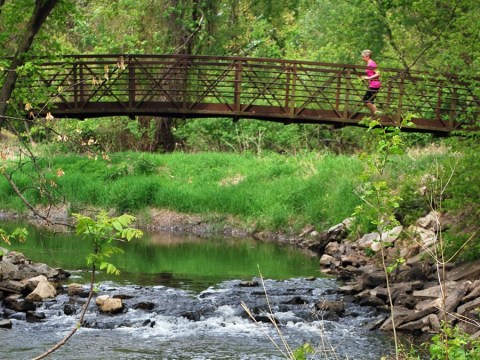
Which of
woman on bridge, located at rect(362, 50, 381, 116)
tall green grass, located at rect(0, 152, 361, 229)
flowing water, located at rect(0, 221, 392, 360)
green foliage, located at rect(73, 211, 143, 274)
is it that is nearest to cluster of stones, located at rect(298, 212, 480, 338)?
flowing water, located at rect(0, 221, 392, 360)

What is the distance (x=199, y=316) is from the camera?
14.2 m

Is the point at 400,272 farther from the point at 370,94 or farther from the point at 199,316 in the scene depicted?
the point at 370,94

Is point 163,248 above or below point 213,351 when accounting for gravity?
below

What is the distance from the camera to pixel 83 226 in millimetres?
5379

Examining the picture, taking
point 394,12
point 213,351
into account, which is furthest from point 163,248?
point 394,12

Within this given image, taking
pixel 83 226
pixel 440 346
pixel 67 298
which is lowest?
pixel 67 298

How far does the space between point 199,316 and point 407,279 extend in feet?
12.0

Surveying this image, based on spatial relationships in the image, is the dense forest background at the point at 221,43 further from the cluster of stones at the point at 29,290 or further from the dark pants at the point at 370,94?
the cluster of stones at the point at 29,290

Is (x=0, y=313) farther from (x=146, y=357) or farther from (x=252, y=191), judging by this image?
(x=252, y=191)

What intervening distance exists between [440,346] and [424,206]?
11904 millimetres

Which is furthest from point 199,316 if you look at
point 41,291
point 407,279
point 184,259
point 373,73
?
point 373,73

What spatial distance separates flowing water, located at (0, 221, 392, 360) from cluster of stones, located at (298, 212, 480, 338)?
0.42 meters

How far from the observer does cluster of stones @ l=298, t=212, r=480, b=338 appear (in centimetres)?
1316

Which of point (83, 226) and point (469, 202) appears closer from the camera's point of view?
point (83, 226)
